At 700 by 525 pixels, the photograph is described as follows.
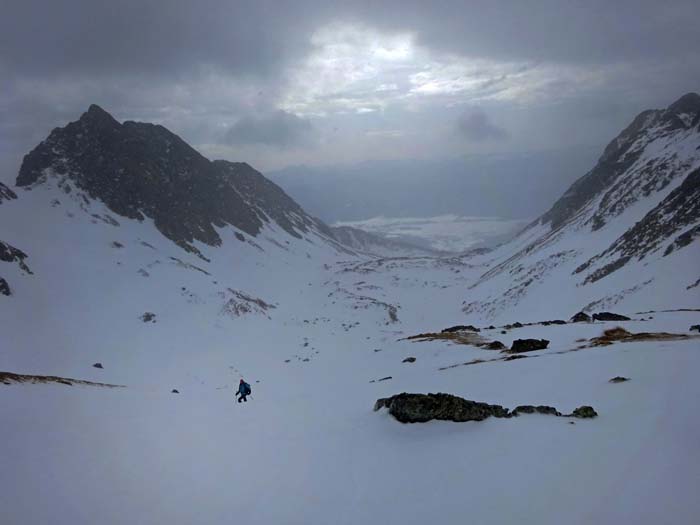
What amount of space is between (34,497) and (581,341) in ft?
87.6

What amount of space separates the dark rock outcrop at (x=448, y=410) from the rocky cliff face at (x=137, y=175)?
10974cm

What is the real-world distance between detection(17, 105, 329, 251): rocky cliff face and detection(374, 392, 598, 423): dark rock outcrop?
110 meters

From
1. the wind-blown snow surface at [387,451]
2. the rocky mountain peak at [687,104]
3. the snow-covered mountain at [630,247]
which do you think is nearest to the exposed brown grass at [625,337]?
the wind-blown snow surface at [387,451]

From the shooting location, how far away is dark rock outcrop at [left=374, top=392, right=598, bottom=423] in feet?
44.0

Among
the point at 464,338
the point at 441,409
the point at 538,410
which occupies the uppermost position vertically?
the point at 538,410

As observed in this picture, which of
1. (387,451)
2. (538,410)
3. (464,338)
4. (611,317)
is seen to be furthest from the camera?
(464,338)

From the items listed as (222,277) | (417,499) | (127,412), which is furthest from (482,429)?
(222,277)

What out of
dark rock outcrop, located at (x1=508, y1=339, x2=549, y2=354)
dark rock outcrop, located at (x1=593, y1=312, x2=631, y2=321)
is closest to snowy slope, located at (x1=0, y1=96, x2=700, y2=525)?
dark rock outcrop, located at (x1=508, y1=339, x2=549, y2=354)

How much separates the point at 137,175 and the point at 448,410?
422 feet

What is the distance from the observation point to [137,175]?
404ft

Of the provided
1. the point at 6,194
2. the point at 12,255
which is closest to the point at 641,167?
the point at 12,255

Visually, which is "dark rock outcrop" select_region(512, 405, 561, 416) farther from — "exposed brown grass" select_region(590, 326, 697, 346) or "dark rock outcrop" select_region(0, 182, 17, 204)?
"dark rock outcrop" select_region(0, 182, 17, 204)

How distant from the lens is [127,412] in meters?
16.7

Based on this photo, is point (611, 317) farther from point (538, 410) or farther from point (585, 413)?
point (585, 413)
